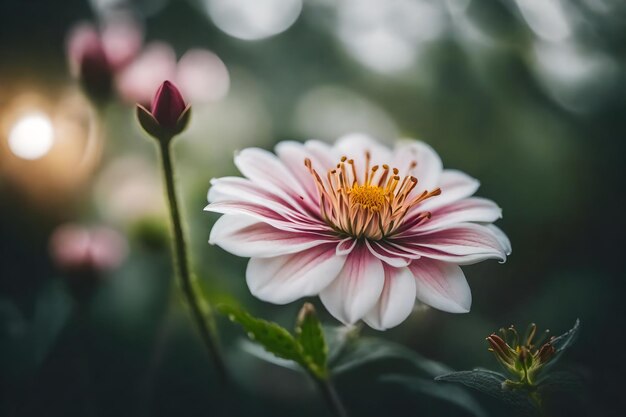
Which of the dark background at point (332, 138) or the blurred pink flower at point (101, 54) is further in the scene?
the blurred pink flower at point (101, 54)

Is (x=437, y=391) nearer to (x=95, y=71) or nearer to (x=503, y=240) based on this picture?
(x=503, y=240)

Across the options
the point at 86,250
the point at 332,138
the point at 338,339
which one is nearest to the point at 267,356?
the point at 338,339

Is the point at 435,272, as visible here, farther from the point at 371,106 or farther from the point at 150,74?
the point at 371,106

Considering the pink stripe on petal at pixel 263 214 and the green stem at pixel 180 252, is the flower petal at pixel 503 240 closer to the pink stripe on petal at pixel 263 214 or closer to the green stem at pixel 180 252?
the pink stripe on petal at pixel 263 214

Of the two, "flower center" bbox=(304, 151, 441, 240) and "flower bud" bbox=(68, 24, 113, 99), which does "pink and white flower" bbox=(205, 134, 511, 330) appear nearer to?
"flower center" bbox=(304, 151, 441, 240)

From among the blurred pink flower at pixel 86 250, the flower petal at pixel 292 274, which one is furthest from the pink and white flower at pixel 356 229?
the blurred pink flower at pixel 86 250

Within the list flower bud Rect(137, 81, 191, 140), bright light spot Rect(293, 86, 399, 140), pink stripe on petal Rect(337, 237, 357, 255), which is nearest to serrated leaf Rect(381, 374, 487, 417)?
pink stripe on petal Rect(337, 237, 357, 255)
